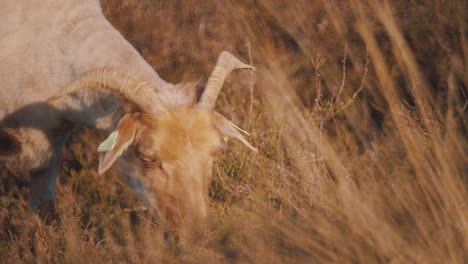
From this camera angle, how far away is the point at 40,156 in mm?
6289

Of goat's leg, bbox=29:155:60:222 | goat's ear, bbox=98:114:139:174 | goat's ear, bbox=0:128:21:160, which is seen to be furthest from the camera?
goat's leg, bbox=29:155:60:222

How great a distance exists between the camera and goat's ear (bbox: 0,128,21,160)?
6.09 meters

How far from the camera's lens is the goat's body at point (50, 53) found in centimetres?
580

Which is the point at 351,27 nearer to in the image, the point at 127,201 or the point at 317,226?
the point at 127,201

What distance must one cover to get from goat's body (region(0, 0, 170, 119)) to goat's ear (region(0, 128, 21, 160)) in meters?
0.17

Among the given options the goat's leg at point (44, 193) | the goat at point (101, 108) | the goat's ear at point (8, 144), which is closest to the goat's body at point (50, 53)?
the goat at point (101, 108)

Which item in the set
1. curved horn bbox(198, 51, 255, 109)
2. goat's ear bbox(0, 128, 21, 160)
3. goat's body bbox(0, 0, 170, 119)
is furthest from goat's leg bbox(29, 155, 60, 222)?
curved horn bbox(198, 51, 255, 109)

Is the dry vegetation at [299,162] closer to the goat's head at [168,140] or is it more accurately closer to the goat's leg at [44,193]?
the goat's leg at [44,193]

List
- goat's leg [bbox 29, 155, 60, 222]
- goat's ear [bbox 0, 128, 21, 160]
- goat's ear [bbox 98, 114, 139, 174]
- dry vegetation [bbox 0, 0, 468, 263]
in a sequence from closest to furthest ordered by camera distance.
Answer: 1. dry vegetation [bbox 0, 0, 468, 263]
2. goat's ear [bbox 98, 114, 139, 174]
3. goat's ear [bbox 0, 128, 21, 160]
4. goat's leg [bbox 29, 155, 60, 222]

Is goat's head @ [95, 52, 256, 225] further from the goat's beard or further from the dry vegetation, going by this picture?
the dry vegetation

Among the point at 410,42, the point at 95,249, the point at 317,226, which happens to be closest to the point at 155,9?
the point at 410,42

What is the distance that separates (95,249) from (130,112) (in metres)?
0.92

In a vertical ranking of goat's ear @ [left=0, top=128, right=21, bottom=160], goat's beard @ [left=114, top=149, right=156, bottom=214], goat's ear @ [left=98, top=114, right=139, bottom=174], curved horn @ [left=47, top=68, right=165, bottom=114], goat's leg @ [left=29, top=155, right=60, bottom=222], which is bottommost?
goat's leg @ [left=29, top=155, right=60, bottom=222]

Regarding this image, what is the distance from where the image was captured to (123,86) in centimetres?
517
